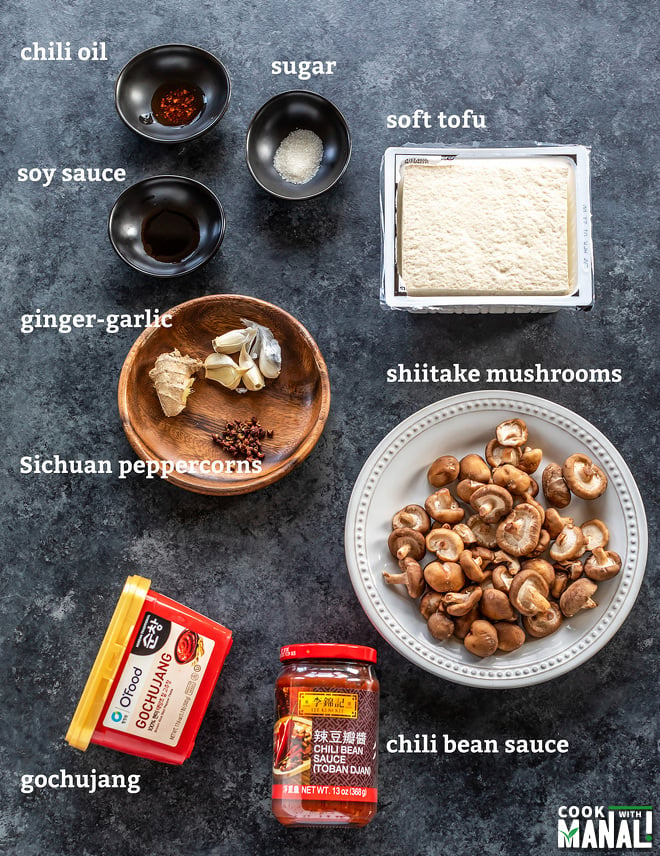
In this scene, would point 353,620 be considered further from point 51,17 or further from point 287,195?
point 51,17

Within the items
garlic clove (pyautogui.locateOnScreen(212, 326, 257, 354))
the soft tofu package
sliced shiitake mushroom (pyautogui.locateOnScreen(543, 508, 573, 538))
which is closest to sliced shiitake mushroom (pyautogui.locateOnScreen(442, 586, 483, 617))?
sliced shiitake mushroom (pyautogui.locateOnScreen(543, 508, 573, 538))

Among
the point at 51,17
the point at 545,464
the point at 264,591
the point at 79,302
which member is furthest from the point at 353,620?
the point at 51,17

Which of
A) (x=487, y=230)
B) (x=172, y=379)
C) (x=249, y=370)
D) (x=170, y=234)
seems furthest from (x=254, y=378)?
(x=487, y=230)

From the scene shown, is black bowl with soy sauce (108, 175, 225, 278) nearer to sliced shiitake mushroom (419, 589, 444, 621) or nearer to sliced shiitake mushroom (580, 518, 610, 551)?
sliced shiitake mushroom (419, 589, 444, 621)

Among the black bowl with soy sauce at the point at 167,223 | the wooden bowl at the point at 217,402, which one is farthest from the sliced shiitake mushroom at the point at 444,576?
the black bowl with soy sauce at the point at 167,223

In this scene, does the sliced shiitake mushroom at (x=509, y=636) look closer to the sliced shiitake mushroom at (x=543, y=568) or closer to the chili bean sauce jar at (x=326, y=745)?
the sliced shiitake mushroom at (x=543, y=568)

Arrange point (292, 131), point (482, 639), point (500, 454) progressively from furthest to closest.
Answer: point (292, 131) < point (500, 454) < point (482, 639)

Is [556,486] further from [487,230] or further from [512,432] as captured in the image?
[487,230]
